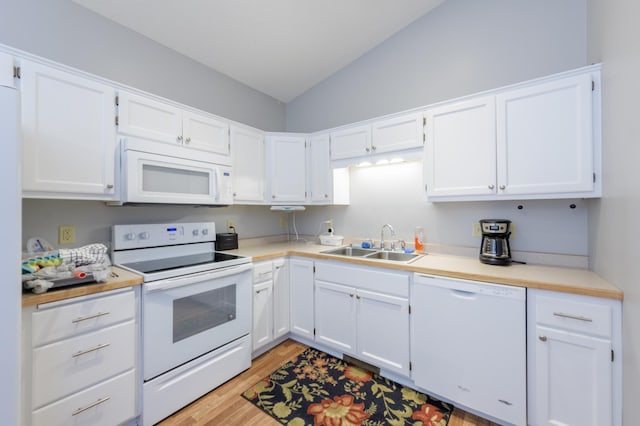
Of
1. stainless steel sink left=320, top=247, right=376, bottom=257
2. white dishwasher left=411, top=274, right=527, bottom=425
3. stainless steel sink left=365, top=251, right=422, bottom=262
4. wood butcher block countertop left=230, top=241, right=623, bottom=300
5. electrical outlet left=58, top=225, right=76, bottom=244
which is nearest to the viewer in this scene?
wood butcher block countertop left=230, top=241, right=623, bottom=300

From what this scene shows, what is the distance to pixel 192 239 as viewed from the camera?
2.31m

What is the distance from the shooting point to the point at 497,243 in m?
1.84

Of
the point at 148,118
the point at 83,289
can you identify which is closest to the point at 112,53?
the point at 148,118

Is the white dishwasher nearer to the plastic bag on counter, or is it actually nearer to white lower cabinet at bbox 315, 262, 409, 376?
white lower cabinet at bbox 315, 262, 409, 376

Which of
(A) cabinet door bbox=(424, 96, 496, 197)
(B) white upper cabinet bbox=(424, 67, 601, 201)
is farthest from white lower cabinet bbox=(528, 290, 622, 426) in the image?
(A) cabinet door bbox=(424, 96, 496, 197)

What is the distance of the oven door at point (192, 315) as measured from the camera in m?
1.55

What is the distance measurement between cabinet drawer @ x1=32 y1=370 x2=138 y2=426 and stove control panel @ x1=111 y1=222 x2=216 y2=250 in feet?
2.92

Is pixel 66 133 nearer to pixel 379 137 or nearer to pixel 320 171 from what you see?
pixel 320 171

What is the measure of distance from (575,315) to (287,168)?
2467 mm

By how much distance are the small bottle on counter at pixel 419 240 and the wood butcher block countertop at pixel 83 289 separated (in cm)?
214

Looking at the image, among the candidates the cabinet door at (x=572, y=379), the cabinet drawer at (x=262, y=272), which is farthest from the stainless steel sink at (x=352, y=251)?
the cabinet door at (x=572, y=379)

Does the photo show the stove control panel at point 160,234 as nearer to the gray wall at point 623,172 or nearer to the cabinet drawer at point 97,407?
the cabinet drawer at point 97,407

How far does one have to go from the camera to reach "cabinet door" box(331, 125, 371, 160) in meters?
2.44

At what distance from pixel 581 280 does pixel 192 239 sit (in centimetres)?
274
